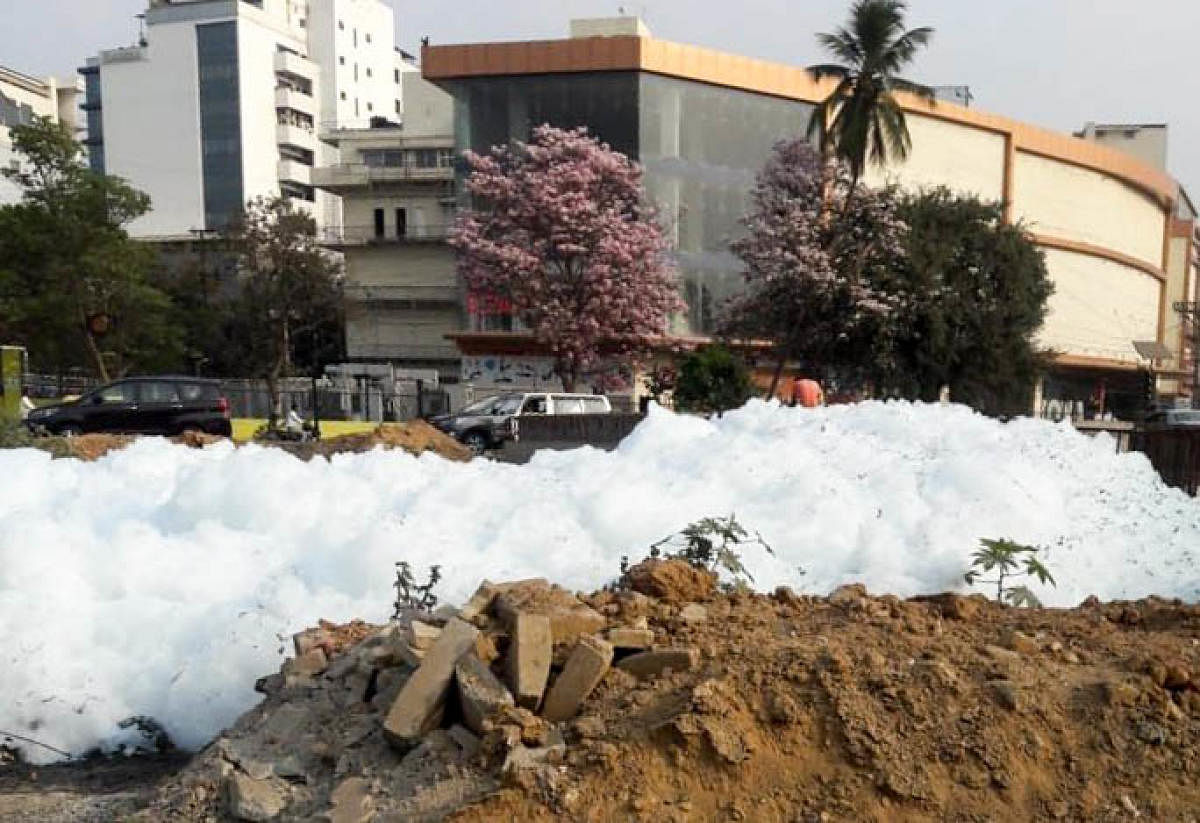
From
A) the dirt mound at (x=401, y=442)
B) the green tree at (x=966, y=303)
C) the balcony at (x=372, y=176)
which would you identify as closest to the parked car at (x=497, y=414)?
the dirt mound at (x=401, y=442)

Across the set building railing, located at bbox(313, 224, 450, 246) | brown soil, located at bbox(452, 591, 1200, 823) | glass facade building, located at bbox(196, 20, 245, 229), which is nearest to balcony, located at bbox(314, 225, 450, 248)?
building railing, located at bbox(313, 224, 450, 246)

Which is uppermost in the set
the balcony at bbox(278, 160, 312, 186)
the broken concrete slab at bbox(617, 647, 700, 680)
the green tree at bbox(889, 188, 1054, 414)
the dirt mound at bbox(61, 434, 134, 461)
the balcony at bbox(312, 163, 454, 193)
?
the balcony at bbox(278, 160, 312, 186)

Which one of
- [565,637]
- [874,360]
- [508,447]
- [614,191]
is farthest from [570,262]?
[565,637]

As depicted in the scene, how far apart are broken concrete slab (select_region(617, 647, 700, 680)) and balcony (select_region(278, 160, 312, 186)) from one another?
6620 cm

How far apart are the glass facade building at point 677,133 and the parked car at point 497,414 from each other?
1436 cm

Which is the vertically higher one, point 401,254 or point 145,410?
point 401,254

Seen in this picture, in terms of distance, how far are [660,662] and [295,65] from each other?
72.0m

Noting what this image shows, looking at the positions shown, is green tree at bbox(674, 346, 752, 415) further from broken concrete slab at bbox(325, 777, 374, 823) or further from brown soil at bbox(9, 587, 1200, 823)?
broken concrete slab at bbox(325, 777, 374, 823)

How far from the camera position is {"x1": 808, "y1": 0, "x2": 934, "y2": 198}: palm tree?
2547cm

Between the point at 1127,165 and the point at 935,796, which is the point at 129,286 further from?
the point at 1127,165

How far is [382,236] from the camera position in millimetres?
47250

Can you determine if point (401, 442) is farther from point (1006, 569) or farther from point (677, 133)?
point (677, 133)

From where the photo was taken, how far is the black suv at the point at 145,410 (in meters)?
19.1

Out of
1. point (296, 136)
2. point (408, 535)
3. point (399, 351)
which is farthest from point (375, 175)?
point (408, 535)
